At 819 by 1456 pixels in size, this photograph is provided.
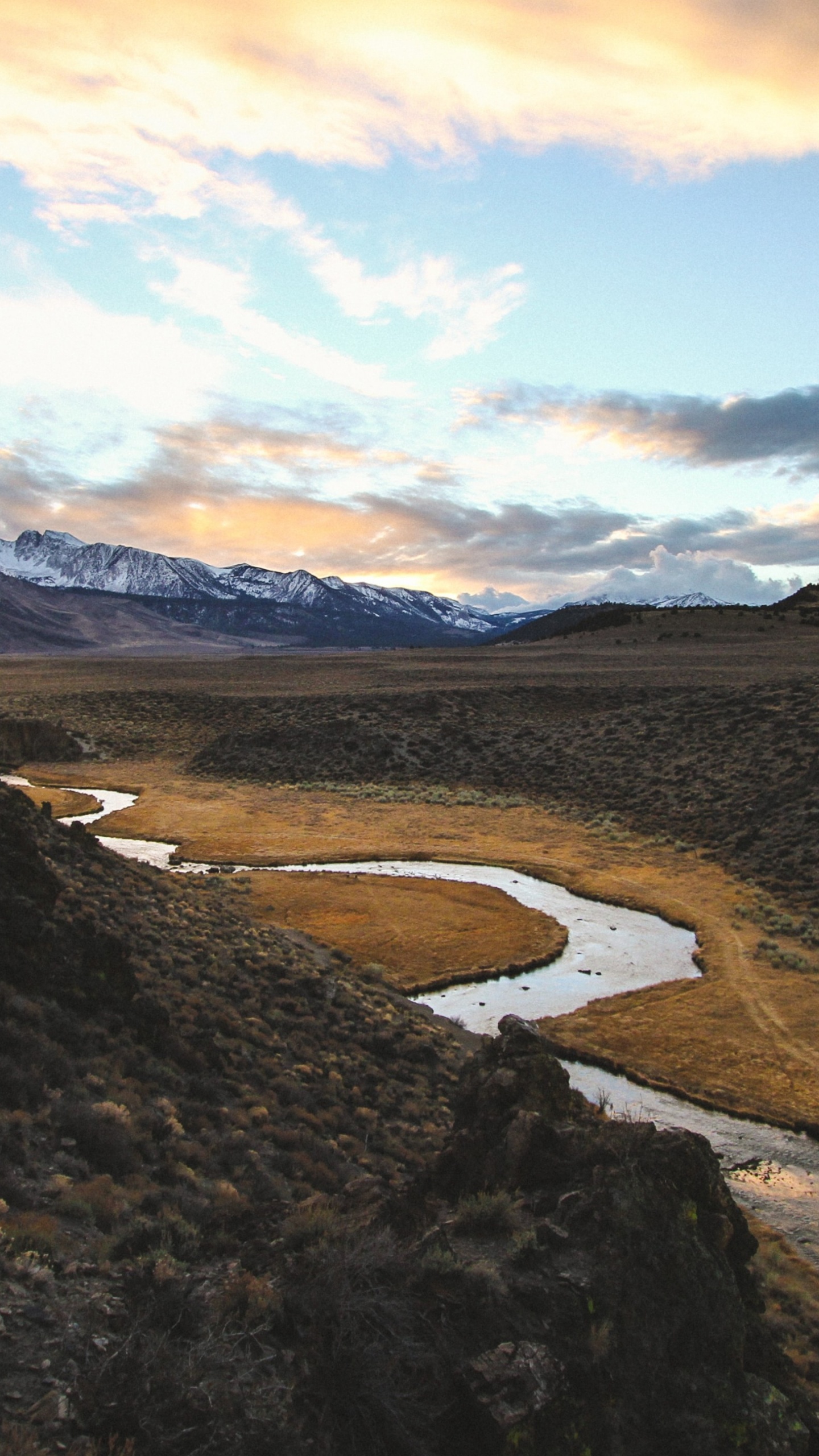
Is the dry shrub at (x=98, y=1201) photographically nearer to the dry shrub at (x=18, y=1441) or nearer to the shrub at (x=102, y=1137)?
the shrub at (x=102, y=1137)

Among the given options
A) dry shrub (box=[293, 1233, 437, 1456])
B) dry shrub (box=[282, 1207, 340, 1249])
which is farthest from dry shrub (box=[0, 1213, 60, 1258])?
dry shrub (box=[293, 1233, 437, 1456])

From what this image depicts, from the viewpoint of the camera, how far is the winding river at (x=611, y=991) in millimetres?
14078

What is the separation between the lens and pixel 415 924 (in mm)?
28000

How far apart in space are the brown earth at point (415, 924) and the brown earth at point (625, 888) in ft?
12.6

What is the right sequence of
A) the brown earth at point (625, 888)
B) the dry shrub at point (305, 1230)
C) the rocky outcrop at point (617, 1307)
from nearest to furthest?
the rocky outcrop at point (617, 1307), the dry shrub at point (305, 1230), the brown earth at point (625, 888)

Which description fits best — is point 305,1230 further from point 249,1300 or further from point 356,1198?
point 356,1198

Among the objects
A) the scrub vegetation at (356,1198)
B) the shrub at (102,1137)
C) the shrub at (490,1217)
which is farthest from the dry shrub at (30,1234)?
the shrub at (490,1217)

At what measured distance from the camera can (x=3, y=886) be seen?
1370 centimetres

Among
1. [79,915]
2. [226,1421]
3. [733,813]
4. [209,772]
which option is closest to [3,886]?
[79,915]

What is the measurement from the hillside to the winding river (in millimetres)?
1743

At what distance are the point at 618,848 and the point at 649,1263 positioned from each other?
31.4m

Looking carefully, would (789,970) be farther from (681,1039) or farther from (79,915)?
(79,915)

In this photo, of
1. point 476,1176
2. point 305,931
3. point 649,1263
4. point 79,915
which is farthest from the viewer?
point 305,931

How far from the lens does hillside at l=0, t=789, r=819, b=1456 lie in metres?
5.73
